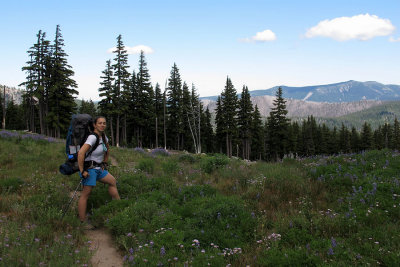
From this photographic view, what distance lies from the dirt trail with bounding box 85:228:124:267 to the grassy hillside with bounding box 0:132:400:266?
184 millimetres

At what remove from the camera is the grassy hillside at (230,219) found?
3.90 m

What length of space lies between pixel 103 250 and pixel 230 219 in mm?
2404

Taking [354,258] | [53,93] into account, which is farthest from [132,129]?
[354,258]

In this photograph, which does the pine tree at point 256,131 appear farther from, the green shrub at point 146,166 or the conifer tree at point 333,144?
the green shrub at point 146,166

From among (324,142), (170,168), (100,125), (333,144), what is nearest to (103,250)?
(100,125)

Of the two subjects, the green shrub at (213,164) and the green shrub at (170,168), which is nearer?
the green shrub at (170,168)

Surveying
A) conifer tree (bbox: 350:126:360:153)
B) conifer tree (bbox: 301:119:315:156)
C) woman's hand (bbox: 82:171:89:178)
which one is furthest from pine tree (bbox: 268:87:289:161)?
woman's hand (bbox: 82:171:89:178)

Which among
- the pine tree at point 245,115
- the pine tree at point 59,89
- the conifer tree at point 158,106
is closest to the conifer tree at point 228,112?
the pine tree at point 245,115

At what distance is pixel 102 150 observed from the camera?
18.6 ft

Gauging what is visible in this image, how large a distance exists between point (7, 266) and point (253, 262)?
3445mm

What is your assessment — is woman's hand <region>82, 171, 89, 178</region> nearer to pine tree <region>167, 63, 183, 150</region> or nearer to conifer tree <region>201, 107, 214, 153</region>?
pine tree <region>167, 63, 183, 150</region>

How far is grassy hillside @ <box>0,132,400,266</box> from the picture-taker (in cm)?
390

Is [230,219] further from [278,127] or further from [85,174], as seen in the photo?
[278,127]

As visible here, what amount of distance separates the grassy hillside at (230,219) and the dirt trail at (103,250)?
7.2 inches
